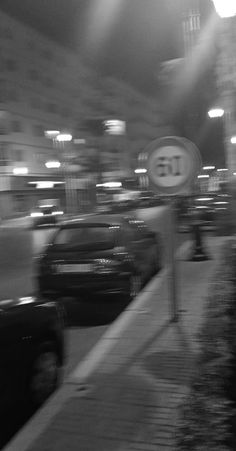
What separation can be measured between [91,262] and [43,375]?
3541 mm

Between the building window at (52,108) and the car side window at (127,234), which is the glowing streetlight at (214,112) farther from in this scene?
the building window at (52,108)

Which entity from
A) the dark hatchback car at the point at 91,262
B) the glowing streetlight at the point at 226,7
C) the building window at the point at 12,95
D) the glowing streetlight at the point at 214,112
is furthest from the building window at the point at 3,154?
the glowing streetlight at the point at 226,7

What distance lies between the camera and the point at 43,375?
4.89m

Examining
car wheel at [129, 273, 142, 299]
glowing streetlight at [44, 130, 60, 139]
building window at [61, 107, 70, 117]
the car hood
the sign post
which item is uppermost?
building window at [61, 107, 70, 117]

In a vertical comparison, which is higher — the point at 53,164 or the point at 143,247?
the point at 53,164

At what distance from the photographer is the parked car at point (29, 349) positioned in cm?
428

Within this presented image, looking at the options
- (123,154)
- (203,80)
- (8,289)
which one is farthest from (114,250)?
(123,154)

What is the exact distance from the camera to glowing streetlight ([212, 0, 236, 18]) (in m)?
5.03

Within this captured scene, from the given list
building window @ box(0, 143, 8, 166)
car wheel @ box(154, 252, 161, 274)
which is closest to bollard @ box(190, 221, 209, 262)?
car wheel @ box(154, 252, 161, 274)

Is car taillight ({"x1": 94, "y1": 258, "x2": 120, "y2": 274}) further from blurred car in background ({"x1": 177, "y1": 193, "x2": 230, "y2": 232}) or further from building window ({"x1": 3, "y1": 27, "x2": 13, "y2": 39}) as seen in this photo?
building window ({"x1": 3, "y1": 27, "x2": 13, "y2": 39})

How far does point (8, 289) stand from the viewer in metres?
11.0

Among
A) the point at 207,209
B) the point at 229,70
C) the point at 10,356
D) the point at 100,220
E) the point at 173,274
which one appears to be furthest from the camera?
the point at 207,209

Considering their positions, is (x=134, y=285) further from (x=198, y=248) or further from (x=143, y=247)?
(x=198, y=248)

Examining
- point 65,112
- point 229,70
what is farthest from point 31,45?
point 229,70
